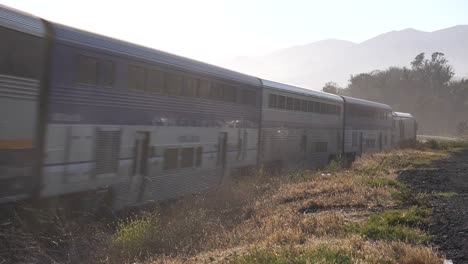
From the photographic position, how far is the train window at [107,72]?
9148 mm

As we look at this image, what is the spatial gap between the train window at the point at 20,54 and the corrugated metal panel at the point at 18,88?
83 millimetres

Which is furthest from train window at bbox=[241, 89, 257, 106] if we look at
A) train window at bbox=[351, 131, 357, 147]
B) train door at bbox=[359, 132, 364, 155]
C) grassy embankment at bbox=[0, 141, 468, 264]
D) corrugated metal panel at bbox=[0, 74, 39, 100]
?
train door at bbox=[359, 132, 364, 155]

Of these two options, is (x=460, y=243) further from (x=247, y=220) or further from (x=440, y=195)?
(x=440, y=195)

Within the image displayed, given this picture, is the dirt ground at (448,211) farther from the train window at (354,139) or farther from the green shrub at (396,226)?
the train window at (354,139)

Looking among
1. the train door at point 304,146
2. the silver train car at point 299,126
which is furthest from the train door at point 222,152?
the train door at point 304,146

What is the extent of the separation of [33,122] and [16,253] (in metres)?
2.19

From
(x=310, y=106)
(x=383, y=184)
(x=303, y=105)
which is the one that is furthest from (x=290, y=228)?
(x=310, y=106)

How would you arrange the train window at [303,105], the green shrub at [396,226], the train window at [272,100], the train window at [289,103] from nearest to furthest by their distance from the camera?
the green shrub at [396,226]
the train window at [272,100]
the train window at [289,103]
the train window at [303,105]

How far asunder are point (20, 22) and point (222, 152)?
7531mm

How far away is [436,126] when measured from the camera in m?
107

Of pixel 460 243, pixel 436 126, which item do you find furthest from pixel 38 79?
pixel 436 126

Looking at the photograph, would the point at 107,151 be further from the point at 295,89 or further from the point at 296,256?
the point at 295,89

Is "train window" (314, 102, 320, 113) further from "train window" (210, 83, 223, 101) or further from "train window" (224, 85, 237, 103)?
"train window" (210, 83, 223, 101)

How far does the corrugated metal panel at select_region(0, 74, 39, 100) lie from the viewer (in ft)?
24.0
